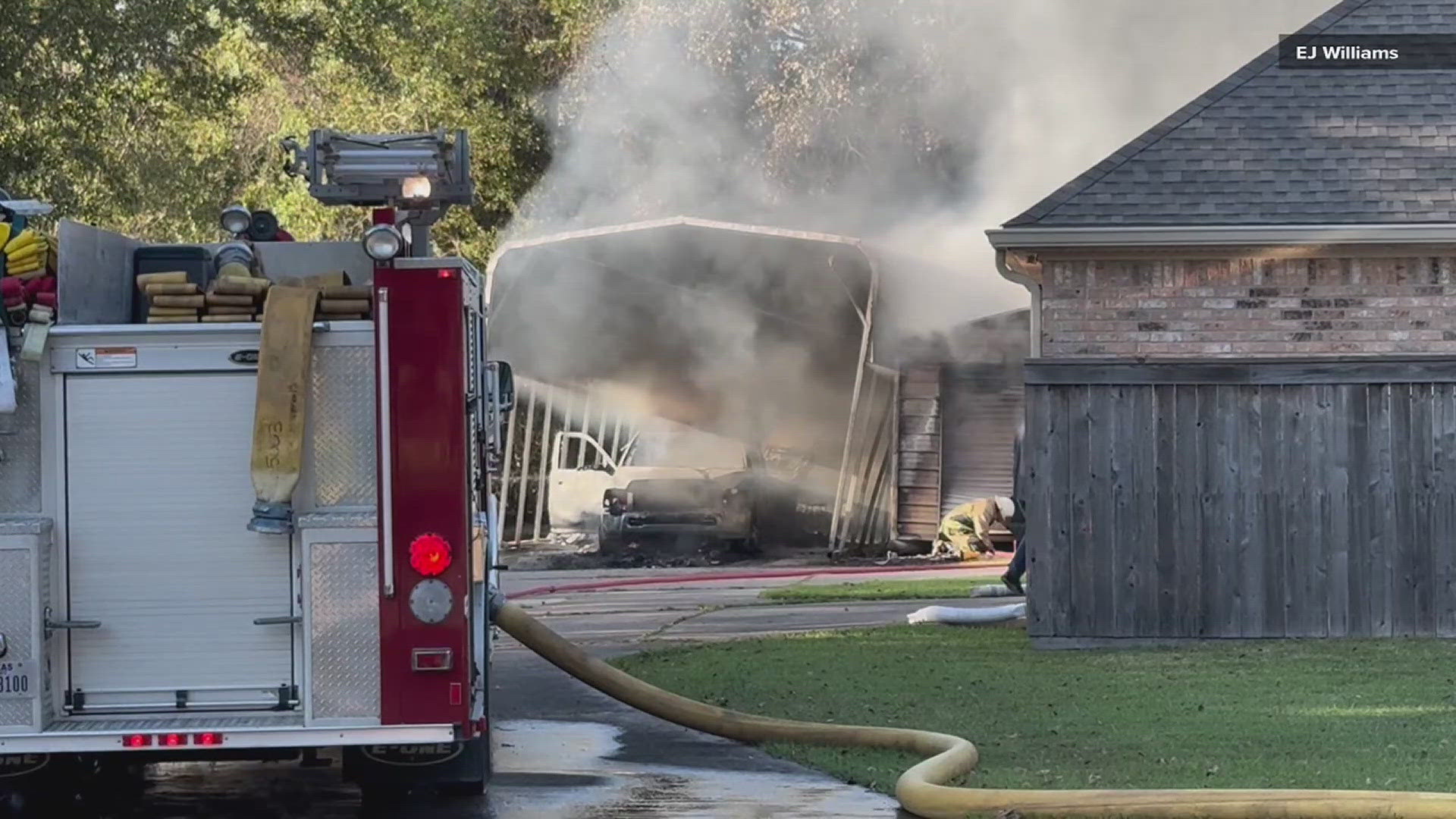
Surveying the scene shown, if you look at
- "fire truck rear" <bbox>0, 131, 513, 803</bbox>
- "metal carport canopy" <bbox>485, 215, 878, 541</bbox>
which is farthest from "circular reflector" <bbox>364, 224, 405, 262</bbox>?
"metal carport canopy" <bbox>485, 215, 878, 541</bbox>

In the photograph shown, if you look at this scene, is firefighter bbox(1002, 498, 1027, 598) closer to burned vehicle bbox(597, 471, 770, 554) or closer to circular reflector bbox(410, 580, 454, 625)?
burned vehicle bbox(597, 471, 770, 554)

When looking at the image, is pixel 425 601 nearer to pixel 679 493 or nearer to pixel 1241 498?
pixel 1241 498

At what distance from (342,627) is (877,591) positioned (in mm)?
11986

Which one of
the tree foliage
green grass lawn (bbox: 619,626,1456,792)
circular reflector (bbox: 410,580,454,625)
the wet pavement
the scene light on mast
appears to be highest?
the tree foliage

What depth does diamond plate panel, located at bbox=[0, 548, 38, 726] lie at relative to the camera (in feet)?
24.0

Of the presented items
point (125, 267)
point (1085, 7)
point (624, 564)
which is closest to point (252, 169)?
point (624, 564)

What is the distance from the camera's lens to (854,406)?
24234mm

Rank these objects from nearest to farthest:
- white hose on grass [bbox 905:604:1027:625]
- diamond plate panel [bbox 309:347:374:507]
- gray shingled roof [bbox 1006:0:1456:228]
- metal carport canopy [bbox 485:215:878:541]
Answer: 1. diamond plate panel [bbox 309:347:374:507]
2. gray shingled roof [bbox 1006:0:1456:228]
3. white hose on grass [bbox 905:604:1027:625]
4. metal carport canopy [bbox 485:215:878:541]

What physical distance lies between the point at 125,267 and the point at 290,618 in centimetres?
191

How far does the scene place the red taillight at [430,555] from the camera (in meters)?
7.36

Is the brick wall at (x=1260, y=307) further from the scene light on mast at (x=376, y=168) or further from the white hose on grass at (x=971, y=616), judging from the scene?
the scene light on mast at (x=376, y=168)

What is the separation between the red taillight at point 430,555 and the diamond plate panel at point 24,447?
1313 mm

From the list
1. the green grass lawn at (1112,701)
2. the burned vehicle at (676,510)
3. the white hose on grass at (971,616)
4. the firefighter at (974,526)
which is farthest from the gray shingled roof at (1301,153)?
the burned vehicle at (676,510)

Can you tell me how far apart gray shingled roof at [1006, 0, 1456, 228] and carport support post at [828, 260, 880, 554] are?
8.18m
